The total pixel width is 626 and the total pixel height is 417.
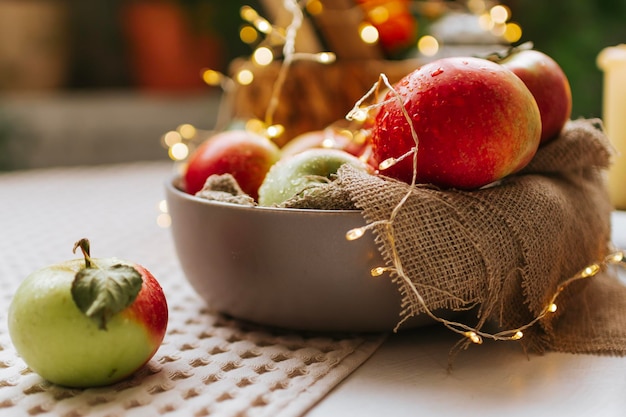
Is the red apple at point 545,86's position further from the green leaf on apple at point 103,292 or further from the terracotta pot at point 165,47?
the terracotta pot at point 165,47

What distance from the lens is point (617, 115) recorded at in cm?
80

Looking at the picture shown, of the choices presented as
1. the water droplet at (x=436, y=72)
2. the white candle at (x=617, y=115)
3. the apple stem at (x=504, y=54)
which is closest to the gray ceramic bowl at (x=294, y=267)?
the water droplet at (x=436, y=72)

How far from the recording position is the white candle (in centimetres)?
78

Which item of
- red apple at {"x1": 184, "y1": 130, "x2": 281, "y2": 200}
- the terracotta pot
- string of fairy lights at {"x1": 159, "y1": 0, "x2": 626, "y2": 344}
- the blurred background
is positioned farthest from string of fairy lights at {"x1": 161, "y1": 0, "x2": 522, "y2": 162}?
the terracotta pot

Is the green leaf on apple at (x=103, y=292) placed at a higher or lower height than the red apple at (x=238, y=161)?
lower

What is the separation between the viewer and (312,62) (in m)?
1.15

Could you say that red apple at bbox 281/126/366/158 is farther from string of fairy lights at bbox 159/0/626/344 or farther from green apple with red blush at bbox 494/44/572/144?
green apple with red blush at bbox 494/44/572/144

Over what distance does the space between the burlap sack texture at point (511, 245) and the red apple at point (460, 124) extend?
0.06ft

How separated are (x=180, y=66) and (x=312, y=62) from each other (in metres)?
1.77

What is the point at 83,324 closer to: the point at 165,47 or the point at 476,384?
the point at 476,384

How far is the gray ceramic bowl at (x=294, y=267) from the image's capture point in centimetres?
53

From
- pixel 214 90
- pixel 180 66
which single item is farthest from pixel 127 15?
pixel 214 90

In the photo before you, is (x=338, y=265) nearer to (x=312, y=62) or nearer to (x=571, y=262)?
(x=571, y=262)

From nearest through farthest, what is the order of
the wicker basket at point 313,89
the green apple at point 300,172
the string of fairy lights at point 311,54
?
the green apple at point 300,172
the string of fairy lights at point 311,54
the wicker basket at point 313,89
